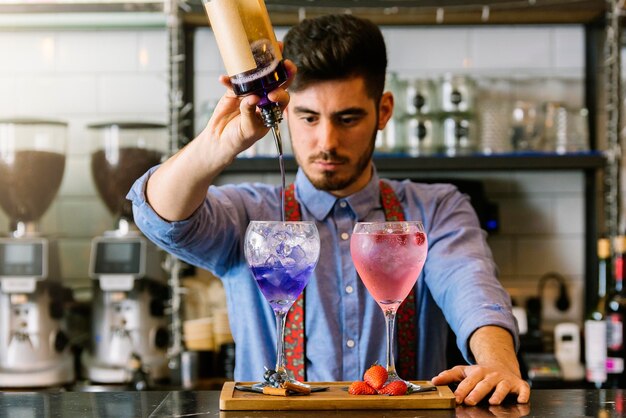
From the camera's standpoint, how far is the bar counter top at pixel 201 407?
3.56ft

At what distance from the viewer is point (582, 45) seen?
315 centimetres

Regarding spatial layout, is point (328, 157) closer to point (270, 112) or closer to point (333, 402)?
point (270, 112)

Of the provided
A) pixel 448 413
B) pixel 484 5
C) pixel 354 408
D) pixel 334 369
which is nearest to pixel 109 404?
pixel 354 408

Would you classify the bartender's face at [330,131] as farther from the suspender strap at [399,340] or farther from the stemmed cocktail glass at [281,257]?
the stemmed cocktail glass at [281,257]

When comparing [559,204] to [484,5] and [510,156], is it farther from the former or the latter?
[484,5]

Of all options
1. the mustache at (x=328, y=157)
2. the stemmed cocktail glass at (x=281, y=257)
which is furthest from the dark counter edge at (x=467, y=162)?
the stemmed cocktail glass at (x=281, y=257)

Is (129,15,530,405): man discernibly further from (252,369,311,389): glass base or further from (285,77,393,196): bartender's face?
(252,369,311,389): glass base

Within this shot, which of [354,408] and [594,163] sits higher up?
[594,163]

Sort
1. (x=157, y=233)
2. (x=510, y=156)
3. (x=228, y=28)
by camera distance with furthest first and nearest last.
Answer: (x=510, y=156)
(x=157, y=233)
(x=228, y=28)

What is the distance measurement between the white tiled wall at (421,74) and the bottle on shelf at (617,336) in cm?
43

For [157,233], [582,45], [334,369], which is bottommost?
[334,369]

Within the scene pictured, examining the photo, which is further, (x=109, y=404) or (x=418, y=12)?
(x=418, y=12)

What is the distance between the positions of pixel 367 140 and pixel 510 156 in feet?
3.71

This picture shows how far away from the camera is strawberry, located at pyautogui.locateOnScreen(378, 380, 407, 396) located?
44.6 inches
